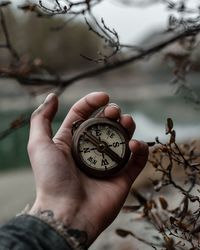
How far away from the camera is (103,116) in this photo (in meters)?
2.17

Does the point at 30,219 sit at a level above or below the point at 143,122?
above

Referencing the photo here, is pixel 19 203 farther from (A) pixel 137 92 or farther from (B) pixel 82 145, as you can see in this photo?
(A) pixel 137 92

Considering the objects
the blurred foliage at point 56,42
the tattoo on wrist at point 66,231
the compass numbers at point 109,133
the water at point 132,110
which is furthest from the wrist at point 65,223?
the blurred foliage at point 56,42

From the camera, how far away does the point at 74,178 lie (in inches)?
79.8

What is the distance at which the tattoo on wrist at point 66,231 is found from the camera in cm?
173

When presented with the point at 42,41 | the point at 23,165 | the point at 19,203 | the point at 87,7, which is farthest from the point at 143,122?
the point at 42,41

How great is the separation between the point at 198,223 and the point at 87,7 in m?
1.13

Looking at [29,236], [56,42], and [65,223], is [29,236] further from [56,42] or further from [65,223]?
[56,42]

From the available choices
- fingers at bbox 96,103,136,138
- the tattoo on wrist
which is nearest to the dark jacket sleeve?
the tattoo on wrist

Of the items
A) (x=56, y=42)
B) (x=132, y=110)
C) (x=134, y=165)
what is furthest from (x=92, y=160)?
(x=56, y=42)

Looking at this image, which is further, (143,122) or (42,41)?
(42,41)

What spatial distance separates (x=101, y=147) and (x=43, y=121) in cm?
25

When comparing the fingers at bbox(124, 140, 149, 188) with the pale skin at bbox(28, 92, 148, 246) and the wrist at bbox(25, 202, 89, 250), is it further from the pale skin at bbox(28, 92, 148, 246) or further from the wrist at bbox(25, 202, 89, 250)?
the wrist at bbox(25, 202, 89, 250)

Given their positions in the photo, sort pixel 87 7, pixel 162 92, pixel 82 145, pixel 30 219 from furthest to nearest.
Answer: pixel 162 92 < pixel 87 7 < pixel 82 145 < pixel 30 219
